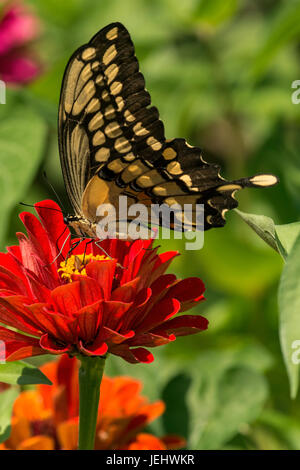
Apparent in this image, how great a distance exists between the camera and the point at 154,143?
80 cm

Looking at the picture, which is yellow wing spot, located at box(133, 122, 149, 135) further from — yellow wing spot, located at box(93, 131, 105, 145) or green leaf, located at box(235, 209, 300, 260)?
green leaf, located at box(235, 209, 300, 260)

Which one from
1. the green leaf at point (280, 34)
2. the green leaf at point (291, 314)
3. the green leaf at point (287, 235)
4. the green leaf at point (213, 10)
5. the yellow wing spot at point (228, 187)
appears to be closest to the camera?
the green leaf at point (291, 314)

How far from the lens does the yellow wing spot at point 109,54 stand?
805 millimetres

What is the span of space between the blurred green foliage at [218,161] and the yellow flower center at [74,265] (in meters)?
0.21

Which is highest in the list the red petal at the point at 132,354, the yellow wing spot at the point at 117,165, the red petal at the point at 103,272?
the yellow wing spot at the point at 117,165

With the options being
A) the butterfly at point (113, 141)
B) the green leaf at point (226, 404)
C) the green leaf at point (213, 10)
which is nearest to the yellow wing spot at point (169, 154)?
the butterfly at point (113, 141)

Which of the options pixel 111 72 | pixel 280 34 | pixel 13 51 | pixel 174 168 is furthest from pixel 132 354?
pixel 13 51

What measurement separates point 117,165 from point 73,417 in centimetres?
30

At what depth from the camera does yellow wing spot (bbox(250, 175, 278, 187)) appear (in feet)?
2.24

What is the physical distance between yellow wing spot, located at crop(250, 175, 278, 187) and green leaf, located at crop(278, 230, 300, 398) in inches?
6.2

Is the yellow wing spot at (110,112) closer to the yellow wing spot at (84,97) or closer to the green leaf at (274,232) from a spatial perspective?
the yellow wing spot at (84,97)

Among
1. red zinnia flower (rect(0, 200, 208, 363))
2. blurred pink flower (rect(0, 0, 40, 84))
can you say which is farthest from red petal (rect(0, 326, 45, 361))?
blurred pink flower (rect(0, 0, 40, 84))

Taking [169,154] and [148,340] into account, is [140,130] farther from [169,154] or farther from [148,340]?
[148,340]
